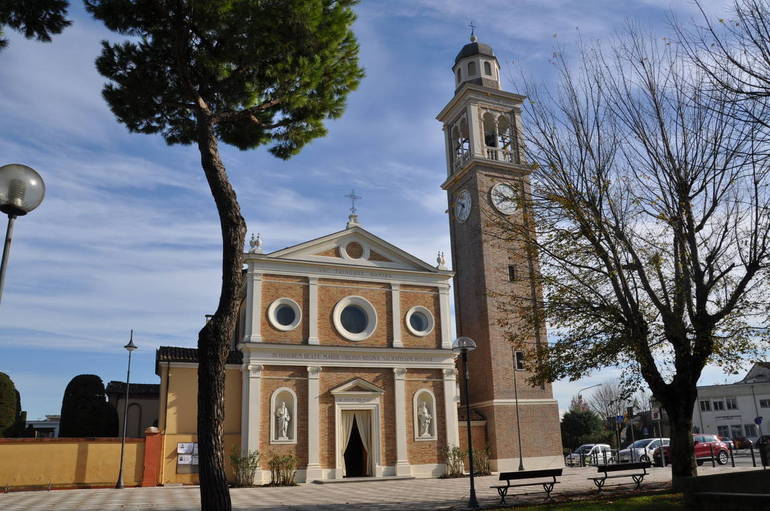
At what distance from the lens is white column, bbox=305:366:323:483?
2372cm

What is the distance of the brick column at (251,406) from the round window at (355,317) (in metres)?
4.17

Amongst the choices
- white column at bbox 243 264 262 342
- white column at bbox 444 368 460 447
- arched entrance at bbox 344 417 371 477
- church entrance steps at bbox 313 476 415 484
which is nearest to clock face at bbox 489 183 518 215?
white column at bbox 444 368 460 447

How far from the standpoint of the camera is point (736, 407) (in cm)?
5925

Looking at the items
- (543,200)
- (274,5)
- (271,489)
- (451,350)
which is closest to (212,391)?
(274,5)

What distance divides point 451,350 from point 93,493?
49.8ft

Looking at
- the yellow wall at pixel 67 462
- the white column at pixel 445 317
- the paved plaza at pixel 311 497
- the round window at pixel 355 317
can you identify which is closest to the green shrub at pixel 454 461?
the paved plaza at pixel 311 497

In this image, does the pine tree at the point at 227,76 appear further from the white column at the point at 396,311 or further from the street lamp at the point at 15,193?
the white column at the point at 396,311

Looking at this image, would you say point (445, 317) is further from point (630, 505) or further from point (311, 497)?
point (630, 505)

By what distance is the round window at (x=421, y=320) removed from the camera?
1089 inches

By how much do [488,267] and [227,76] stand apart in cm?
1941

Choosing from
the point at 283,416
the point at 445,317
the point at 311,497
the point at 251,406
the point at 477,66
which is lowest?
the point at 311,497

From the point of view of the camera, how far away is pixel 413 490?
19.2 metres

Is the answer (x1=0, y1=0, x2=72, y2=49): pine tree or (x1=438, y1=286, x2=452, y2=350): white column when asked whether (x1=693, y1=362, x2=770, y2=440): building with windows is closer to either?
(x1=438, y1=286, x2=452, y2=350): white column

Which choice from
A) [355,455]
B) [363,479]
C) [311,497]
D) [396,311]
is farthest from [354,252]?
[311,497]
